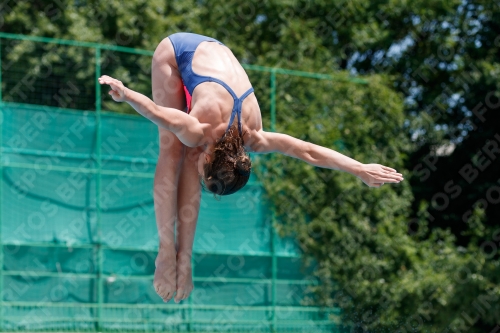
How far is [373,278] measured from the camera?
35.7ft

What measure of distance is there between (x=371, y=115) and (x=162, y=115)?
7.46m

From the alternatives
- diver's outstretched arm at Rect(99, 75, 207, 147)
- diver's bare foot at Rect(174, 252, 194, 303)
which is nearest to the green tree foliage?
diver's bare foot at Rect(174, 252, 194, 303)

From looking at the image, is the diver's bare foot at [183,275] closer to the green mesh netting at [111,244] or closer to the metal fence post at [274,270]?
the green mesh netting at [111,244]

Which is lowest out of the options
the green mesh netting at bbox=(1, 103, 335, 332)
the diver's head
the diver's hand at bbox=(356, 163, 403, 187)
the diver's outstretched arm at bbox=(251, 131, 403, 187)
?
the green mesh netting at bbox=(1, 103, 335, 332)

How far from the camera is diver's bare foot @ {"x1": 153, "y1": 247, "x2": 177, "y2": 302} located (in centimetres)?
500

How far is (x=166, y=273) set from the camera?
16.4 ft

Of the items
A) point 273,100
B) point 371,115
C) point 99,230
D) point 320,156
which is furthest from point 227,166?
point 371,115

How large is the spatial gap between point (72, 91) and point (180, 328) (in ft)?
10.4

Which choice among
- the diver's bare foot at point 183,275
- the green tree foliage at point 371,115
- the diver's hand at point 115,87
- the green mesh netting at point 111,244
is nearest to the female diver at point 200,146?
the diver's bare foot at point 183,275

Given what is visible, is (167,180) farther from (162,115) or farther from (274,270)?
(274,270)

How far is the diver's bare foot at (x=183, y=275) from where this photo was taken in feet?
16.7

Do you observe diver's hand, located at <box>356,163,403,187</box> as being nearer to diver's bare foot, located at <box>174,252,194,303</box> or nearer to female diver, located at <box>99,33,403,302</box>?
female diver, located at <box>99,33,403,302</box>

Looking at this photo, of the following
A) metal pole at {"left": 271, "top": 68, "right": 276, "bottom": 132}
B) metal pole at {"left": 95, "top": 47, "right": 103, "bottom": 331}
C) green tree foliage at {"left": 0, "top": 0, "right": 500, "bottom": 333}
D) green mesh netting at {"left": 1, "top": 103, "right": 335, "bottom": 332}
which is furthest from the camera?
metal pole at {"left": 271, "top": 68, "right": 276, "bottom": 132}

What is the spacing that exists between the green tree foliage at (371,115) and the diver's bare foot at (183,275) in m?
4.10
